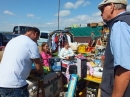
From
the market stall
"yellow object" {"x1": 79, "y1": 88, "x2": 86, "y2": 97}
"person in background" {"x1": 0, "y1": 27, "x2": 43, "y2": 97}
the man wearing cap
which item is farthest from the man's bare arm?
the market stall

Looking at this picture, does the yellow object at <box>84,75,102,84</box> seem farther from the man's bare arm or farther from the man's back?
the man's bare arm

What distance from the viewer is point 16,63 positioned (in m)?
1.94

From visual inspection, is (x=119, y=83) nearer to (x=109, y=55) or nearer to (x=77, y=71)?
(x=109, y=55)

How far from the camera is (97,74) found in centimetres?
281

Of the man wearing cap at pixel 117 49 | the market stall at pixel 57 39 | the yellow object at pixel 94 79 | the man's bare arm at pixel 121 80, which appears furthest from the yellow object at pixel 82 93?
the market stall at pixel 57 39

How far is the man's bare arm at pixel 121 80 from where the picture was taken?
1.09 metres

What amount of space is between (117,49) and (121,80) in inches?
8.4

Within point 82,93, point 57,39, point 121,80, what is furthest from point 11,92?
point 57,39

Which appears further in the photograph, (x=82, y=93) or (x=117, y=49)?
(x=82, y=93)

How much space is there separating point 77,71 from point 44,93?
29.8 inches

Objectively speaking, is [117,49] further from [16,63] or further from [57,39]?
[57,39]

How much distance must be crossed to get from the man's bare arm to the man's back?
45.3 inches

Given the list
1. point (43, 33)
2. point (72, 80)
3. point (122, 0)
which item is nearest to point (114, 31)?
point (122, 0)

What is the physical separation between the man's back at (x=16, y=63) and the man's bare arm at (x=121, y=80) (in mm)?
1150
